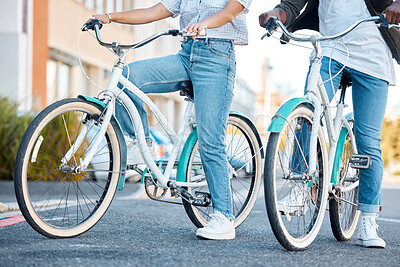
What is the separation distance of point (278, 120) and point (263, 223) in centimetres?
203

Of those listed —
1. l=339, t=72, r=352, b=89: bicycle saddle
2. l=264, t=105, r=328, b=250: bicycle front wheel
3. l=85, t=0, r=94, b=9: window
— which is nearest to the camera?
l=264, t=105, r=328, b=250: bicycle front wheel

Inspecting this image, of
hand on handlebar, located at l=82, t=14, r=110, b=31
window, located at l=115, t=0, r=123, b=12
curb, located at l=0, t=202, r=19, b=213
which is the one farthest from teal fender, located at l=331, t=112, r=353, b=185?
window, located at l=115, t=0, r=123, b=12

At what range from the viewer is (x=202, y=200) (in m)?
4.43

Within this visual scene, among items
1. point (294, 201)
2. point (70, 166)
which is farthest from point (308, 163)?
point (70, 166)

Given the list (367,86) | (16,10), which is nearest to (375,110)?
(367,86)

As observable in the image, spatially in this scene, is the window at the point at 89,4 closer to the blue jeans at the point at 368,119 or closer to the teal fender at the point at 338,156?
the teal fender at the point at 338,156

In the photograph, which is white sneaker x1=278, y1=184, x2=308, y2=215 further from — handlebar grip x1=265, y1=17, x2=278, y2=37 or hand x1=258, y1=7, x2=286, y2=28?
hand x1=258, y1=7, x2=286, y2=28

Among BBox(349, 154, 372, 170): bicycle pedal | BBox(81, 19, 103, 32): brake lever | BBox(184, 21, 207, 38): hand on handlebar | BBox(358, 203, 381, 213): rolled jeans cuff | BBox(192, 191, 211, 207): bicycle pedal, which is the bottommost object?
BBox(358, 203, 381, 213): rolled jeans cuff

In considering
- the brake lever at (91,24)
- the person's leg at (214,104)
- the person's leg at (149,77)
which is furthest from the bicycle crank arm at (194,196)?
the brake lever at (91,24)

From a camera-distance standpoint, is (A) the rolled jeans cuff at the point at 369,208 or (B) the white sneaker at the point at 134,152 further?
(A) the rolled jeans cuff at the point at 369,208

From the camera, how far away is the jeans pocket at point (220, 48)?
4.24 m

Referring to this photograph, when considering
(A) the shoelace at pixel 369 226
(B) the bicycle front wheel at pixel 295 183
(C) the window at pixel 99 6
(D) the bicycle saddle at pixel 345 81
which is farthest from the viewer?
(C) the window at pixel 99 6

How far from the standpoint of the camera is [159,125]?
4.65 metres

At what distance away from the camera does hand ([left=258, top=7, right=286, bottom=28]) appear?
4.43 m
